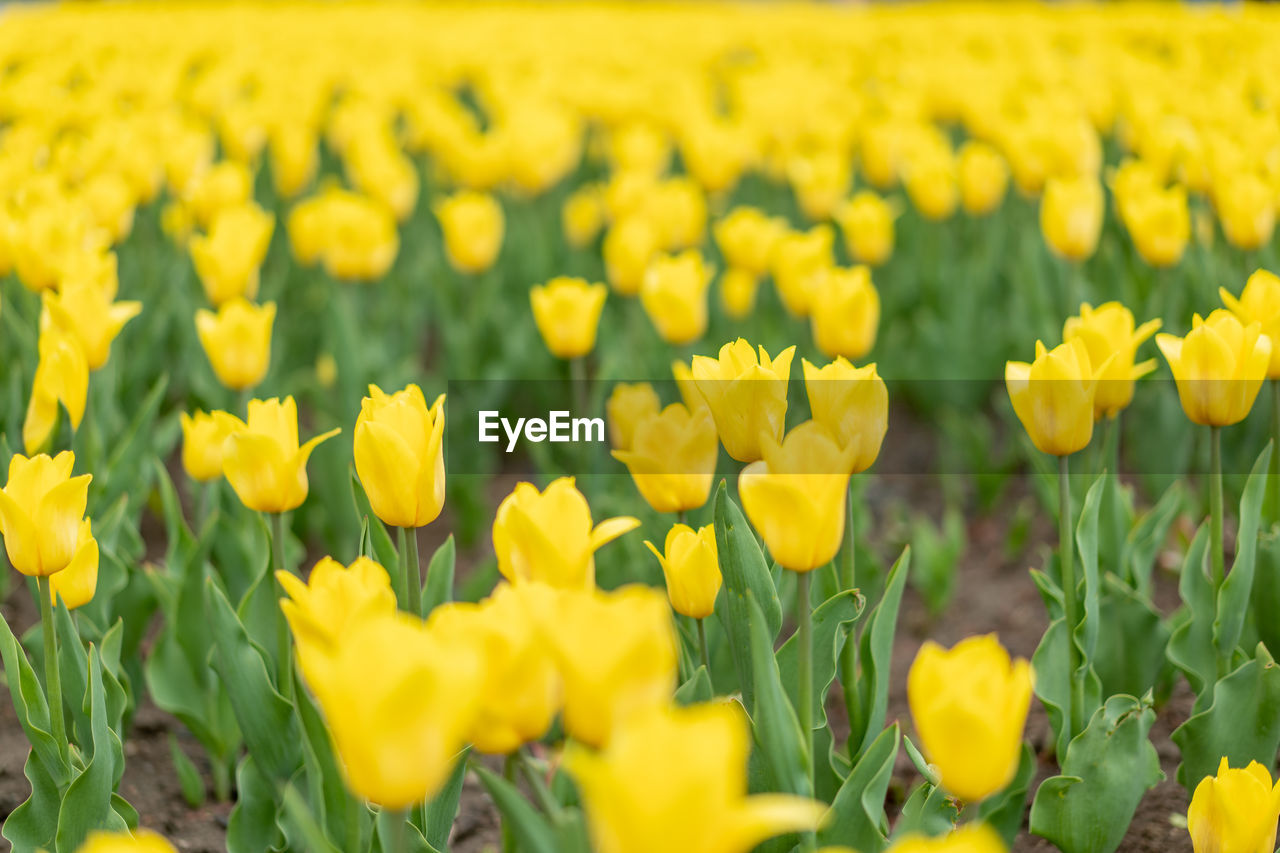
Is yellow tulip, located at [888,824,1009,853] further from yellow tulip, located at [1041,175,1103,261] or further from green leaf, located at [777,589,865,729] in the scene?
yellow tulip, located at [1041,175,1103,261]

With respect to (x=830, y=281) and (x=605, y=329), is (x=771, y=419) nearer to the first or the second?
(x=830, y=281)

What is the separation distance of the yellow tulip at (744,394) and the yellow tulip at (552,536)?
332mm

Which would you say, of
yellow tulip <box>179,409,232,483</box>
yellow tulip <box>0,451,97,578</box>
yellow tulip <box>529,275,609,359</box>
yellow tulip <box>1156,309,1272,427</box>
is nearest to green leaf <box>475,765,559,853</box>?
yellow tulip <box>0,451,97,578</box>

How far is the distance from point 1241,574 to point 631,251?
1.72 metres

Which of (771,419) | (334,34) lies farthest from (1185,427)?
(334,34)

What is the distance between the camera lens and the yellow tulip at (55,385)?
209cm

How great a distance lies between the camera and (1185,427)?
10.5 feet

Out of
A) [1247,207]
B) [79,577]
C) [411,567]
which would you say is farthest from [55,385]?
[1247,207]

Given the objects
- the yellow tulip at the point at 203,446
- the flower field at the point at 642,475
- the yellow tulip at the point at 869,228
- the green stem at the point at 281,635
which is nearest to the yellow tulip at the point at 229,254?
the flower field at the point at 642,475

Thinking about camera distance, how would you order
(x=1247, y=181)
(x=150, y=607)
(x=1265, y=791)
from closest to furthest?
(x=1265, y=791)
(x=150, y=607)
(x=1247, y=181)

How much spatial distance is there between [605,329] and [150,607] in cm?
180

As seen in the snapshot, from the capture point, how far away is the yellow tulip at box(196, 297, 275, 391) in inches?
92.2

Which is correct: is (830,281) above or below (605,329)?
above

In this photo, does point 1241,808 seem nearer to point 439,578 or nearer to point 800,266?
point 439,578
